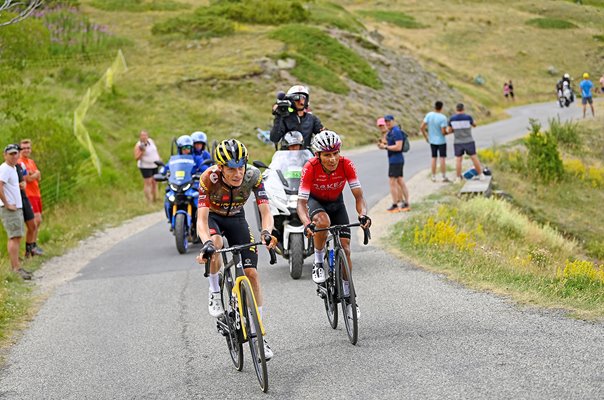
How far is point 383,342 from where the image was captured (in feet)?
26.6

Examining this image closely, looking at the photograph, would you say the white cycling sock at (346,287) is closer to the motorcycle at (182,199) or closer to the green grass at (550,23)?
the motorcycle at (182,199)

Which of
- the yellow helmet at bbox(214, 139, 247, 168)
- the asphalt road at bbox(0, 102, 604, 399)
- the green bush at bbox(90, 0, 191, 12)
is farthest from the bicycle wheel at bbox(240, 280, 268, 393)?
the green bush at bbox(90, 0, 191, 12)

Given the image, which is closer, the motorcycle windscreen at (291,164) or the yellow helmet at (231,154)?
the yellow helmet at (231,154)

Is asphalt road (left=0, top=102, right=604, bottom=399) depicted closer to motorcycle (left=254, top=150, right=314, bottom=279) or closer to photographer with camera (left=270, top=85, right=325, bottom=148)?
motorcycle (left=254, top=150, right=314, bottom=279)

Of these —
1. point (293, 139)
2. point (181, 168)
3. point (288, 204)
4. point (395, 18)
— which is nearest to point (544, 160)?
point (181, 168)

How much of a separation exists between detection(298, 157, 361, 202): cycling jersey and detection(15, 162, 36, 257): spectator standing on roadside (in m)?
6.84

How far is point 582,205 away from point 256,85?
18.4 m

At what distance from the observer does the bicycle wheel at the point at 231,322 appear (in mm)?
7410

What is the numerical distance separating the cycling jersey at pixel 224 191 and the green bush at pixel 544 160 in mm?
16497

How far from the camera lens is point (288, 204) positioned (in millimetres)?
12008

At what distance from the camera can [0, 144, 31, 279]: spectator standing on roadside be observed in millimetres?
13172

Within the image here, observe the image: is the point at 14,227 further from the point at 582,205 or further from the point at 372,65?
the point at 372,65

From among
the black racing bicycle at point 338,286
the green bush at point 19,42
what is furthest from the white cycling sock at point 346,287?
the green bush at point 19,42

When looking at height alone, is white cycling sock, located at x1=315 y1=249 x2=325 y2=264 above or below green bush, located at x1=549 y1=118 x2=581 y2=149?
above
